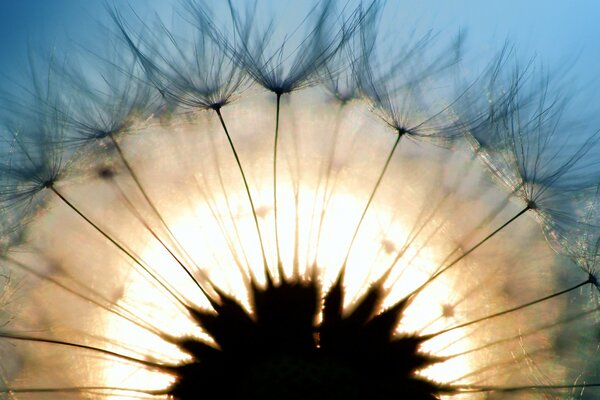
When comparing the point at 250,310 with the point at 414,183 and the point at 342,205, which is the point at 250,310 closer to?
the point at 342,205

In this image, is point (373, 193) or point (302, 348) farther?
point (373, 193)

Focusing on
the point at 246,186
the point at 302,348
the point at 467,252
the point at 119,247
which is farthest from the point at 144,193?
the point at 467,252

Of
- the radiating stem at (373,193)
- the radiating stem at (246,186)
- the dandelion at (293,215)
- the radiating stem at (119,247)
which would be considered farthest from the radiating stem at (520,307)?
the radiating stem at (119,247)

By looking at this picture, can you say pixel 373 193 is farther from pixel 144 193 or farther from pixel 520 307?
pixel 144 193

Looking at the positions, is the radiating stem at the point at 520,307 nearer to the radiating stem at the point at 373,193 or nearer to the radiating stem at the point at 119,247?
the radiating stem at the point at 373,193

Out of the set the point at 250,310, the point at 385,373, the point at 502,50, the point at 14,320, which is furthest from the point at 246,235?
the point at 502,50

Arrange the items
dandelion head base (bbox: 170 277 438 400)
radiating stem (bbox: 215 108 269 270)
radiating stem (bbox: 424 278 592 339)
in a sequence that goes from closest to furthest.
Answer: dandelion head base (bbox: 170 277 438 400), radiating stem (bbox: 215 108 269 270), radiating stem (bbox: 424 278 592 339)

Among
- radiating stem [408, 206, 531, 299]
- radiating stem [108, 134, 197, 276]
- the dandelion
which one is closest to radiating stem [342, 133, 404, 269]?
the dandelion

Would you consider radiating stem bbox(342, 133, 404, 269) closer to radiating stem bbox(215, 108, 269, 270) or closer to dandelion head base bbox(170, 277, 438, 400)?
dandelion head base bbox(170, 277, 438, 400)
